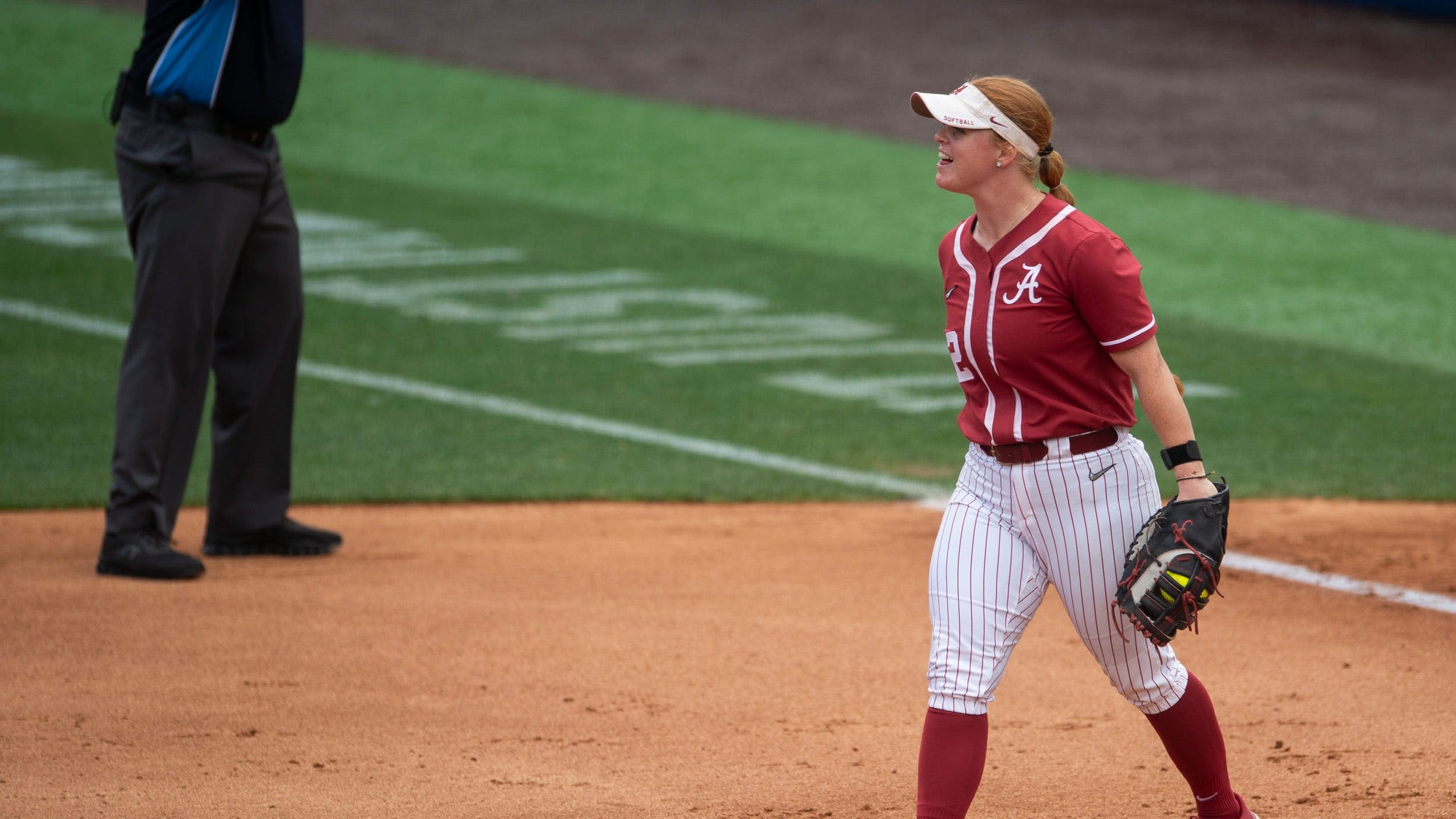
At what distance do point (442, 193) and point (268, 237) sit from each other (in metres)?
7.48

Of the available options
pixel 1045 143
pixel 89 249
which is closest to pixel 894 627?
pixel 1045 143

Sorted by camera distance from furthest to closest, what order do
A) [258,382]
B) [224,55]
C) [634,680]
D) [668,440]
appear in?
[668,440] < [258,382] < [224,55] < [634,680]

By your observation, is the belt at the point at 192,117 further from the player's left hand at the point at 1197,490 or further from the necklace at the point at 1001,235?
the player's left hand at the point at 1197,490

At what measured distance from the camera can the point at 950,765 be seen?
3785mm

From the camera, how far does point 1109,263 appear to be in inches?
148

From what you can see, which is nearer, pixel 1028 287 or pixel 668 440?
pixel 1028 287

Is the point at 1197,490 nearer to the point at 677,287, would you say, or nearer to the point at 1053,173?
the point at 1053,173

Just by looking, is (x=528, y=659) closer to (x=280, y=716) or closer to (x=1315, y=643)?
(x=280, y=716)

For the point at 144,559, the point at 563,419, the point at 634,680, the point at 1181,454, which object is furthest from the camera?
the point at 563,419

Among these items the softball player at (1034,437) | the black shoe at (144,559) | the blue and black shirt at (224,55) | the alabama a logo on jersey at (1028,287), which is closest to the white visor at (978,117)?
the softball player at (1034,437)

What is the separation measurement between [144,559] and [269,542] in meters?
0.49

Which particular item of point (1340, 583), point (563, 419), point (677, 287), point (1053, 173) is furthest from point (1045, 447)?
point (677, 287)

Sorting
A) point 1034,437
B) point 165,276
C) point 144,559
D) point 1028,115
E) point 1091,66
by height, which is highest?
point 1091,66

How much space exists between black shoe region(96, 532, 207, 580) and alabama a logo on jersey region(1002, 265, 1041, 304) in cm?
330
